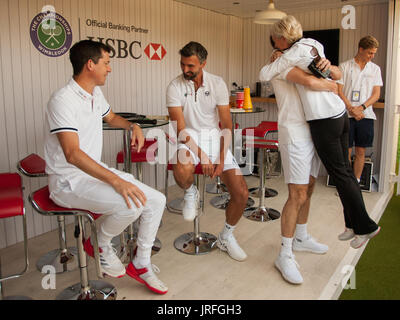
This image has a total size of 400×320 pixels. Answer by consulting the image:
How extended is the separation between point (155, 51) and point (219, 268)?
2.79 m

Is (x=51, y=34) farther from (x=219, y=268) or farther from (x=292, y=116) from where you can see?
(x=219, y=268)

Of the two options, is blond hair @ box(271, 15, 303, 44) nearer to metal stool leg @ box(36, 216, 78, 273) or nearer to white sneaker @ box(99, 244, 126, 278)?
white sneaker @ box(99, 244, 126, 278)

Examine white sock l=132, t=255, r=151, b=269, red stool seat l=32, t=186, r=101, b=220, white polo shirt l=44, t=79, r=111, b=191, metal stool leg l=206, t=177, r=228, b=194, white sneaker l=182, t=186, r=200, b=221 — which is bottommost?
metal stool leg l=206, t=177, r=228, b=194

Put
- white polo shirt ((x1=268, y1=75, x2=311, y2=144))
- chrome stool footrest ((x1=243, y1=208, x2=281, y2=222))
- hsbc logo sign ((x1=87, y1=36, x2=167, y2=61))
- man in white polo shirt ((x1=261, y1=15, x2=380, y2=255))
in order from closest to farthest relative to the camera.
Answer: man in white polo shirt ((x1=261, y1=15, x2=380, y2=255)) < white polo shirt ((x1=268, y1=75, x2=311, y2=144)) < chrome stool footrest ((x1=243, y1=208, x2=281, y2=222)) < hsbc logo sign ((x1=87, y1=36, x2=167, y2=61))

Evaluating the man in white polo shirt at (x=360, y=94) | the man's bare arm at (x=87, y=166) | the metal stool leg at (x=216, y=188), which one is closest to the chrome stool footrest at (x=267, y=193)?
the metal stool leg at (x=216, y=188)

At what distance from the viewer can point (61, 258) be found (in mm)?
2980

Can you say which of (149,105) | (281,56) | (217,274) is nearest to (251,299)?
(217,274)

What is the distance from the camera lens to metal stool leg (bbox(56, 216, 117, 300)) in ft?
7.32

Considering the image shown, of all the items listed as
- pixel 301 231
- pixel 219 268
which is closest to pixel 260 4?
pixel 301 231

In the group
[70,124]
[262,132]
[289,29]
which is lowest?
[262,132]

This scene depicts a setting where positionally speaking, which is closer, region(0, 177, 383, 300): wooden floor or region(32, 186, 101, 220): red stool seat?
region(32, 186, 101, 220): red stool seat

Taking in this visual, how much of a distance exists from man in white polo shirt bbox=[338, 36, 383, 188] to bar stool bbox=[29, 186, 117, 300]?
3263mm

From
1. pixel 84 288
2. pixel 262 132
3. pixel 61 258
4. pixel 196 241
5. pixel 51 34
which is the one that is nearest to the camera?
pixel 84 288

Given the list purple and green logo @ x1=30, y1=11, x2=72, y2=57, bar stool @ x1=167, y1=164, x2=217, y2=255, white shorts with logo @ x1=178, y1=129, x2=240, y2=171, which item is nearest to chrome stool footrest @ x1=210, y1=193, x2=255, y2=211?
bar stool @ x1=167, y1=164, x2=217, y2=255
